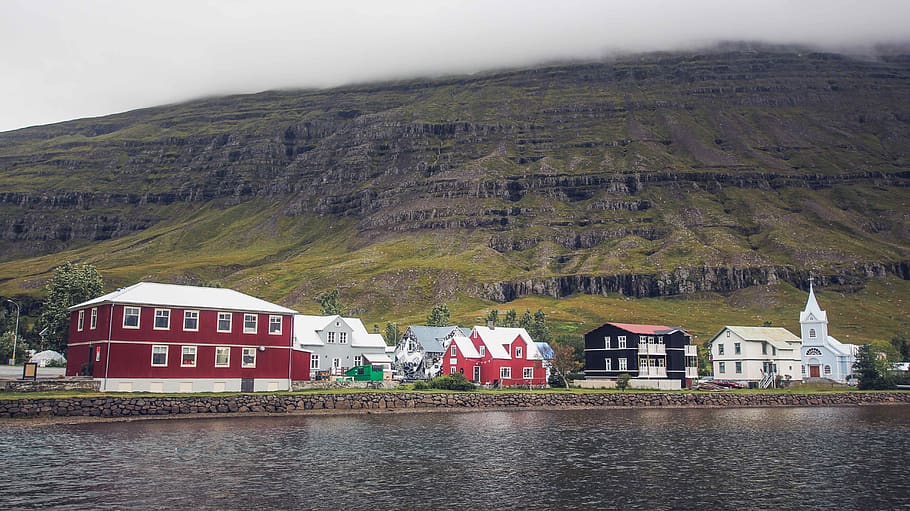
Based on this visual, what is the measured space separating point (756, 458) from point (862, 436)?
17460 mm

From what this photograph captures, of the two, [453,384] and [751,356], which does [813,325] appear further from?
[453,384]

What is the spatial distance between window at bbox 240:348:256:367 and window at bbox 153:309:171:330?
7.43 metres

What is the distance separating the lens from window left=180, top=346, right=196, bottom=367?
68.1 metres

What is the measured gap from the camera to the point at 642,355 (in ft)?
337

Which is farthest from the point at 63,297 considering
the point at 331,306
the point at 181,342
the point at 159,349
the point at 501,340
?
the point at 331,306

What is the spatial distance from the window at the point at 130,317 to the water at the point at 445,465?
11933mm

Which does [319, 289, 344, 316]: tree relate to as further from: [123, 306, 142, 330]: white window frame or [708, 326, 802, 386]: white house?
[123, 306, 142, 330]: white window frame

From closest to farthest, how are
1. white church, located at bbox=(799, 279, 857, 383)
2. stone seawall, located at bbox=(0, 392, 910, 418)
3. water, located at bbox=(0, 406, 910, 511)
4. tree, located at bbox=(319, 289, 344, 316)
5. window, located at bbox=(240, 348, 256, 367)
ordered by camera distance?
water, located at bbox=(0, 406, 910, 511), stone seawall, located at bbox=(0, 392, 910, 418), window, located at bbox=(240, 348, 256, 367), white church, located at bbox=(799, 279, 857, 383), tree, located at bbox=(319, 289, 344, 316)

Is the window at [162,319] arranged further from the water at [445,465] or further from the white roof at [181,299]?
the water at [445,465]

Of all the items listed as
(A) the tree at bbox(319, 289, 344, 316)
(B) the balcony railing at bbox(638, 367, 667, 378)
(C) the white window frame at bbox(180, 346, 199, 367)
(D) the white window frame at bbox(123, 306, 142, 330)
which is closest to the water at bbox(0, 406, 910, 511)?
(C) the white window frame at bbox(180, 346, 199, 367)

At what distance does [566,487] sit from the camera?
3322 centimetres

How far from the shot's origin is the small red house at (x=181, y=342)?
215 ft

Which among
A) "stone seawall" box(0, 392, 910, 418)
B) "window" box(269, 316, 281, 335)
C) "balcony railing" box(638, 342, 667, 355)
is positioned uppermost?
"window" box(269, 316, 281, 335)

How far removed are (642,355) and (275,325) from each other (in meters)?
52.1
